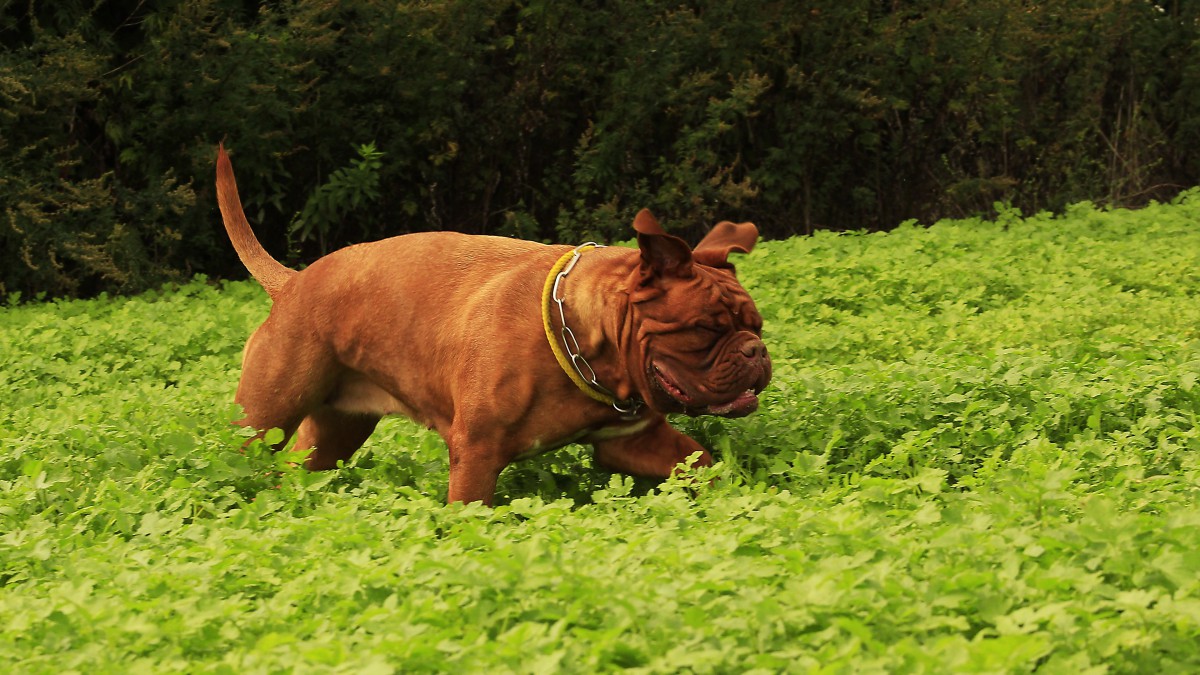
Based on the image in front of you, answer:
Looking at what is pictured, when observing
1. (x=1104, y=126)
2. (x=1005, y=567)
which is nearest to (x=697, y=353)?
(x=1005, y=567)

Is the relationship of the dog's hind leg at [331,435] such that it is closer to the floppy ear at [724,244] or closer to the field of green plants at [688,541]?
the field of green plants at [688,541]

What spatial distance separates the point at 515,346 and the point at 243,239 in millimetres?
2049

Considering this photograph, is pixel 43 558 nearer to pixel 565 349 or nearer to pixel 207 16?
pixel 565 349

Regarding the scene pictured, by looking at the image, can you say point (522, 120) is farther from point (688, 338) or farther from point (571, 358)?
point (688, 338)

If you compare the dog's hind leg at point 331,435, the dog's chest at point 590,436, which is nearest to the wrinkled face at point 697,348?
the dog's chest at point 590,436

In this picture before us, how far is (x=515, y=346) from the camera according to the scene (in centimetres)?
571

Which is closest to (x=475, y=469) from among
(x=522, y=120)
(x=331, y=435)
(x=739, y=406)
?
(x=739, y=406)

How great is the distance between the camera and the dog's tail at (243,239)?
699 centimetres

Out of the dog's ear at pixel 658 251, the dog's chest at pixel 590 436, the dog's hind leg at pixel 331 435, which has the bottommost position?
the dog's hind leg at pixel 331 435

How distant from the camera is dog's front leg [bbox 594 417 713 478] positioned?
5.92m

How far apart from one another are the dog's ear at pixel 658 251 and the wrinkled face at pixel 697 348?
5cm

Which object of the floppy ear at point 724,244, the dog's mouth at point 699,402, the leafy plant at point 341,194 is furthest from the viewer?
the leafy plant at point 341,194

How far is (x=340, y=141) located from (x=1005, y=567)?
506 inches

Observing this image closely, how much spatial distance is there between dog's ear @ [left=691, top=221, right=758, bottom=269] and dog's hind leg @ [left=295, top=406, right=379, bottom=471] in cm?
175
